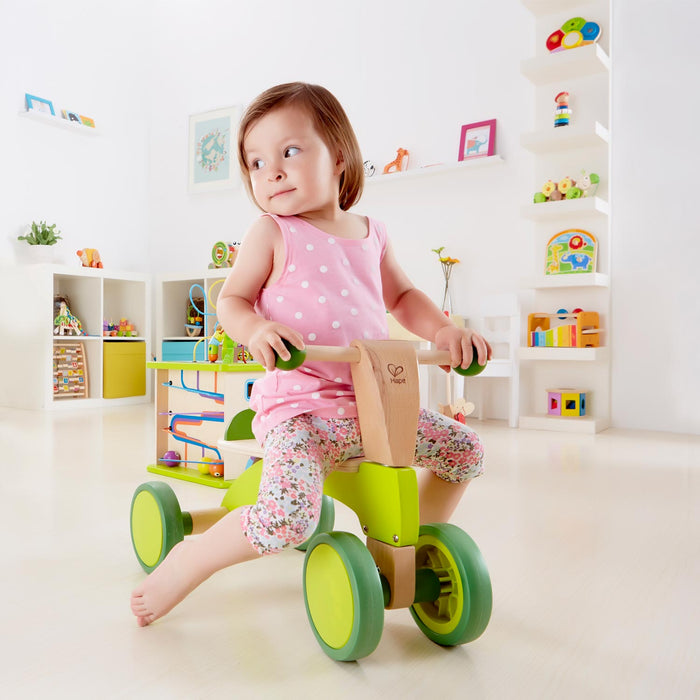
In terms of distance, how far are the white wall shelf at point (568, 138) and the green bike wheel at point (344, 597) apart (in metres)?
2.17

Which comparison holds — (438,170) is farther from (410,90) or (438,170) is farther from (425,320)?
(425,320)

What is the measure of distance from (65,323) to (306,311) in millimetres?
2809

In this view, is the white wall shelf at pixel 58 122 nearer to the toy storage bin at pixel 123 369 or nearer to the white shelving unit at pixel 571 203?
the toy storage bin at pixel 123 369

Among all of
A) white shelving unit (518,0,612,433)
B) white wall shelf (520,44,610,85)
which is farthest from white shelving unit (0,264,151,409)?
white wall shelf (520,44,610,85)

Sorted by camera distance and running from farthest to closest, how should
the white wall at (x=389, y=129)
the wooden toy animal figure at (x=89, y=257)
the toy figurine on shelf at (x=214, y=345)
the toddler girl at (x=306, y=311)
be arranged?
the wooden toy animal figure at (x=89, y=257)
the white wall at (x=389, y=129)
the toy figurine on shelf at (x=214, y=345)
the toddler girl at (x=306, y=311)

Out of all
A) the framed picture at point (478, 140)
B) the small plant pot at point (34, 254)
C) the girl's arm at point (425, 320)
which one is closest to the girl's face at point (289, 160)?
the girl's arm at point (425, 320)

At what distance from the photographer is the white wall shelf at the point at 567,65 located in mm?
2469

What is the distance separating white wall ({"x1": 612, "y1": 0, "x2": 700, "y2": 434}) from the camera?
2.48m

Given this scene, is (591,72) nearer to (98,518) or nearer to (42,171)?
(98,518)

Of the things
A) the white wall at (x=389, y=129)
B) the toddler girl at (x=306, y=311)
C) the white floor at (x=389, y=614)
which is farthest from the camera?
the white wall at (x=389, y=129)

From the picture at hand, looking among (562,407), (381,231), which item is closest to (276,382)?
(381,231)

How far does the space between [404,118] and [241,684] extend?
9.34 ft

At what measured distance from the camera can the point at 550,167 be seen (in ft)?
8.80

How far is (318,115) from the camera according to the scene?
0.85 m
